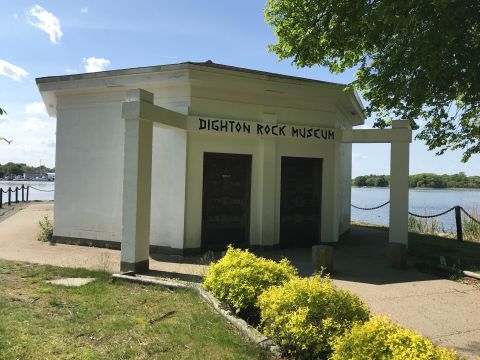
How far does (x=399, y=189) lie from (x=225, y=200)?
4.17m

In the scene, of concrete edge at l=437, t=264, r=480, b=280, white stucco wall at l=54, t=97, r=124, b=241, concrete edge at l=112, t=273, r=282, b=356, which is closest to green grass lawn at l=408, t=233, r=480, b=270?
concrete edge at l=437, t=264, r=480, b=280

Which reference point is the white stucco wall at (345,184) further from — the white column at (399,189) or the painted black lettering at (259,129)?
the painted black lettering at (259,129)

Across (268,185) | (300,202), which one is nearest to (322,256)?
(268,185)

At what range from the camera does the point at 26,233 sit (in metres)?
12.9

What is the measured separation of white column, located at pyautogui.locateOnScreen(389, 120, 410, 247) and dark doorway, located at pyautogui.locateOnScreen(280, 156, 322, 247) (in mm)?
1823

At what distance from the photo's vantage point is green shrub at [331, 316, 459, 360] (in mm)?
3203

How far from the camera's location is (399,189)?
1076 centimetres

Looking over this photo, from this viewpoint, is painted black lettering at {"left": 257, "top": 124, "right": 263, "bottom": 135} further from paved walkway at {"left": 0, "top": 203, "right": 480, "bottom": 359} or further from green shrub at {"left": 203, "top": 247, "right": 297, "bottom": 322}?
green shrub at {"left": 203, "top": 247, "right": 297, "bottom": 322}

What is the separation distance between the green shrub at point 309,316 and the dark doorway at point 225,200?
18.9ft

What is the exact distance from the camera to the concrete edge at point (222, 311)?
4414 millimetres

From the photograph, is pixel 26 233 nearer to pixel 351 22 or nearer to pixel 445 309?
pixel 351 22

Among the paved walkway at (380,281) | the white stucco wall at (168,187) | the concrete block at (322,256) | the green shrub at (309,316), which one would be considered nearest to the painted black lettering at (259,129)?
the white stucco wall at (168,187)

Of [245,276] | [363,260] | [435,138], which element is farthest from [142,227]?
[435,138]

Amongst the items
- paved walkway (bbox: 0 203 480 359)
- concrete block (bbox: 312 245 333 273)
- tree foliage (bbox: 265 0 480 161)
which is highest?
tree foliage (bbox: 265 0 480 161)
